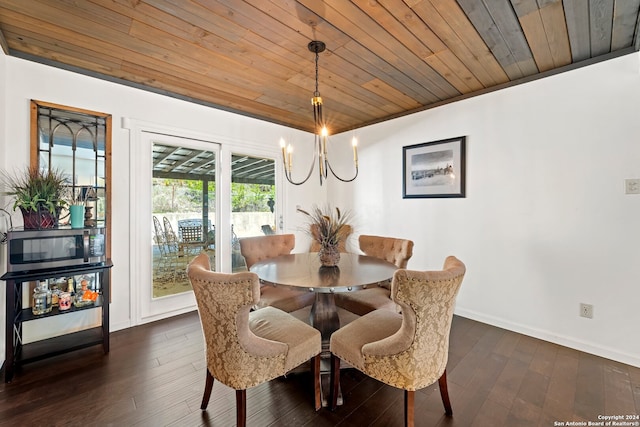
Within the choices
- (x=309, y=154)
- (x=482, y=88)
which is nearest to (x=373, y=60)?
(x=482, y=88)

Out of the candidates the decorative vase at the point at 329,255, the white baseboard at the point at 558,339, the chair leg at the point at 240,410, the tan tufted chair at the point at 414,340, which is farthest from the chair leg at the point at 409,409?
the white baseboard at the point at 558,339

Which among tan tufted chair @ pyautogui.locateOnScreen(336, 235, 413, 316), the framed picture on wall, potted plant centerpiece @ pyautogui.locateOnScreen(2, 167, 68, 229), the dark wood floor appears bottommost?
the dark wood floor

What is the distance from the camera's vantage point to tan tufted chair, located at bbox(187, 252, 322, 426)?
4.29 feet

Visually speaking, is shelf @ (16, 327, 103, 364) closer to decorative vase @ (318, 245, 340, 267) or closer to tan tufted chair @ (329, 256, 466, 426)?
decorative vase @ (318, 245, 340, 267)

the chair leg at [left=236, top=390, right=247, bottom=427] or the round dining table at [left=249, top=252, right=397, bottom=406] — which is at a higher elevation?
the round dining table at [left=249, top=252, right=397, bottom=406]

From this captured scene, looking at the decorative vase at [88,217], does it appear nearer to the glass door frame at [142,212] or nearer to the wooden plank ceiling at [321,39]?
the glass door frame at [142,212]

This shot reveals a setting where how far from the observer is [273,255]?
9.44 feet

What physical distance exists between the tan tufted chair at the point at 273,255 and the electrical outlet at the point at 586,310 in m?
2.36

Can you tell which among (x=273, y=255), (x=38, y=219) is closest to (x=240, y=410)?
(x=273, y=255)

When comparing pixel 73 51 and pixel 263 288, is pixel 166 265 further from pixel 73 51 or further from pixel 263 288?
pixel 73 51

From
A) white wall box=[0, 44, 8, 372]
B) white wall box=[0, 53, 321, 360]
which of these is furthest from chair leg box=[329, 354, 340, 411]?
white wall box=[0, 44, 8, 372]

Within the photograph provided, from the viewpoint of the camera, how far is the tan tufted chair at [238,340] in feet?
4.29

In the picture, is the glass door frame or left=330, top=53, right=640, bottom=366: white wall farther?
the glass door frame

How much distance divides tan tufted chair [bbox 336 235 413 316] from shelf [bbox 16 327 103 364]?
2.17 meters
